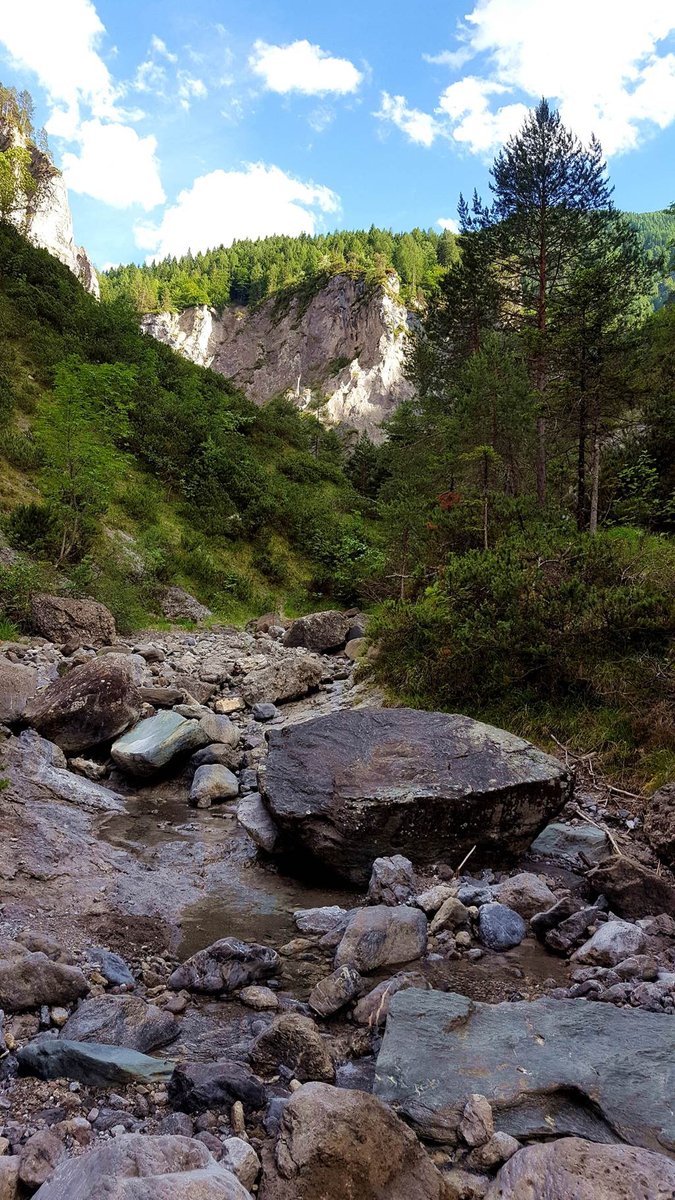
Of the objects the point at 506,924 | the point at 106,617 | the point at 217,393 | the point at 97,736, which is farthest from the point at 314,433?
the point at 506,924

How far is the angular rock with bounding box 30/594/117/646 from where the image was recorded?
12.5 m

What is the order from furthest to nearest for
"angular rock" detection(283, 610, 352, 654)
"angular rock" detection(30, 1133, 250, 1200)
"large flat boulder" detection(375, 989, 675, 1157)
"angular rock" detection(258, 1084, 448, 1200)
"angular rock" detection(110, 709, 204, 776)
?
"angular rock" detection(283, 610, 352, 654)
"angular rock" detection(110, 709, 204, 776)
"large flat boulder" detection(375, 989, 675, 1157)
"angular rock" detection(258, 1084, 448, 1200)
"angular rock" detection(30, 1133, 250, 1200)

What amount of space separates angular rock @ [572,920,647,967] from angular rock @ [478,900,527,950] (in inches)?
17.0

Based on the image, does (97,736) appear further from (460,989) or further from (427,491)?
(427,491)

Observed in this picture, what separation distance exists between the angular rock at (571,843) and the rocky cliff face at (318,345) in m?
76.4

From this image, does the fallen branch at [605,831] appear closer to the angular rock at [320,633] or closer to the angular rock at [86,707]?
the angular rock at [86,707]

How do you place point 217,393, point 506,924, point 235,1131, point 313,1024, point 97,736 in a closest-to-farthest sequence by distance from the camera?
point 235,1131 → point 313,1024 → point 506,924 → point 97,736 → point 217,393

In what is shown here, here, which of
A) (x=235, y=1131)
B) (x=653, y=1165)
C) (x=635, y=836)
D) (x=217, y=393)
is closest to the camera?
(x=653, y=1165)

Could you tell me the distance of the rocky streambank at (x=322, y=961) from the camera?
2354 millimetres

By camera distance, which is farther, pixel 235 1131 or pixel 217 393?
pixel 217 393

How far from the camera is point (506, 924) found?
4562mm

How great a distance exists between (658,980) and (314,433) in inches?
1665

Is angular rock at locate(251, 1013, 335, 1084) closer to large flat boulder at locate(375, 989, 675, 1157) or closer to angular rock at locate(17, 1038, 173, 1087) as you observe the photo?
large flat boulder at locate(375, 989, 675, 1157)

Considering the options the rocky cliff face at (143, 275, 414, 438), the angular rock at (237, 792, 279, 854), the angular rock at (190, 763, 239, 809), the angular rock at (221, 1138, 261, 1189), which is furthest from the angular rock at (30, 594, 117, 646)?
the rocky cliff face at (143, 275, 414, 438)
